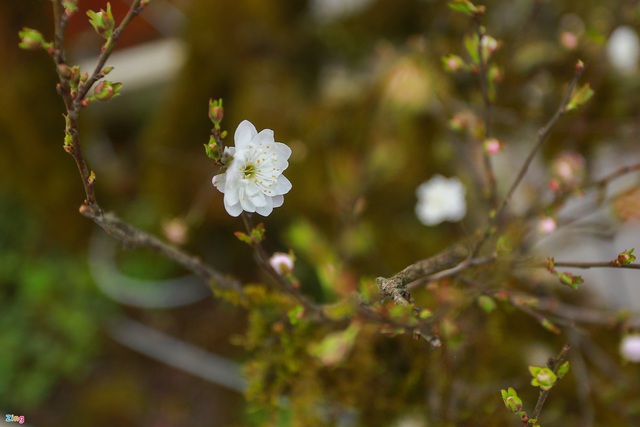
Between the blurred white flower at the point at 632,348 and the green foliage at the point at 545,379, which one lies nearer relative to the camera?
the green foliage at the point at 545,379

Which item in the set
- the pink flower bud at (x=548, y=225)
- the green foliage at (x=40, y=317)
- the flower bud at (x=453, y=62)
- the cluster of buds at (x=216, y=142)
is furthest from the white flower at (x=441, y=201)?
the green foliage at (x=40, y=317)

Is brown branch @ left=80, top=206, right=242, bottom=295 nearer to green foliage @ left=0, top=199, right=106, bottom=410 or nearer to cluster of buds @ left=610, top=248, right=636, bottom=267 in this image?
cluster of buds @ left=610, top=248, right=636, bottom=267

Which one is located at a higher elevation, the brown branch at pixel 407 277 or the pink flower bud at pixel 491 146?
the pink flower bud at pixel 491 146

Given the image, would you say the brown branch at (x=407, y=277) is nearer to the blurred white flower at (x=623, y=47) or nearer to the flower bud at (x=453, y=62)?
the flower bud at (x=453, y=62)

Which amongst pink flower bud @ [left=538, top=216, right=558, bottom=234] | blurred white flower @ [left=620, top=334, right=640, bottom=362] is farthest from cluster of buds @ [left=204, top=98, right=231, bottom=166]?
blurred white flower @ [left=620, top=334, right=640, bottom=362]

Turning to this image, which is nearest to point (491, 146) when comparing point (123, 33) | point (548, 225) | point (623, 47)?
point (548, 225)

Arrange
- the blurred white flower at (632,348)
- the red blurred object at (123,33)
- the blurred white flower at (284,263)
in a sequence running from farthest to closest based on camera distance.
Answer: the red blurred object at (123,33) < the blurred white flower at (632,348) < the blurred white flower at (284,263)

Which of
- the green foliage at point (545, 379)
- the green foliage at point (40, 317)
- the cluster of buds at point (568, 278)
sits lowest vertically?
the green foliage at point (40, 317)
